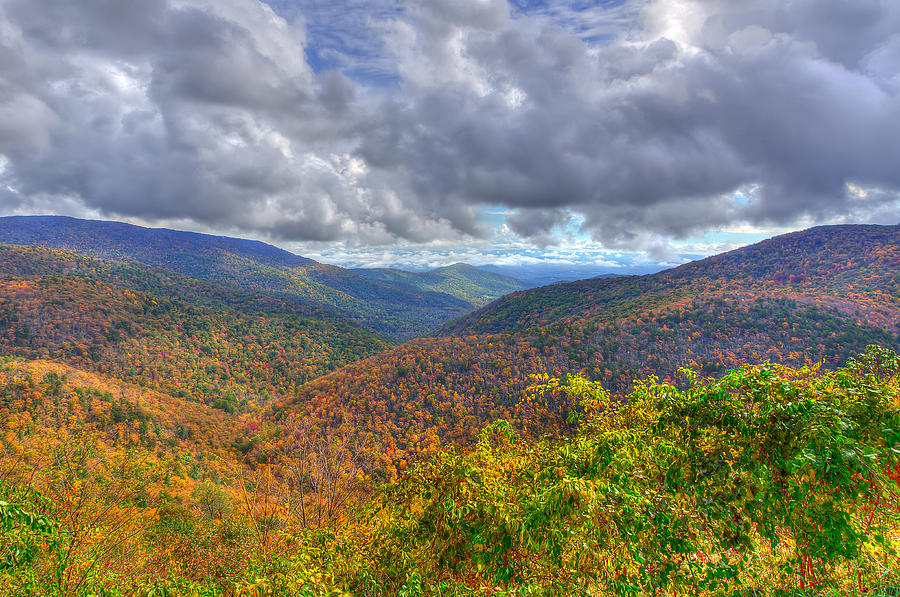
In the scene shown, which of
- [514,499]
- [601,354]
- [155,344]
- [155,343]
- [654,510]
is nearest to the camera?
[654,510]

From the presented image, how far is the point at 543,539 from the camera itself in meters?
6.04

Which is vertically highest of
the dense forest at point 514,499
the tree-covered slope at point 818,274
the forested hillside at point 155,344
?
the tree-covered slope at point 818,274

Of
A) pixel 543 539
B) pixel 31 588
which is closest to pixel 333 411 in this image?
pixel 31 588

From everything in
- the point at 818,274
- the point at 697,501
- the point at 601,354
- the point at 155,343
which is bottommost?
the point at 155,343

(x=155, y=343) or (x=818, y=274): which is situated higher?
(x=818, y=274)

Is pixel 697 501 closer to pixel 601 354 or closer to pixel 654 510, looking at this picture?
pixel 654 510

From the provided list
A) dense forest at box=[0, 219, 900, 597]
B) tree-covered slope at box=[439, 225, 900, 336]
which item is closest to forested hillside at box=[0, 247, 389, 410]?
dense forest at box=[0, 219, 900, 597]

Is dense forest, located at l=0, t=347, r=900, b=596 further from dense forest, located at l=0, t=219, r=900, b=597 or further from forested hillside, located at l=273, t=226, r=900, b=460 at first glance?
forested hillside, located at l=273, t=226, r=900, b=460

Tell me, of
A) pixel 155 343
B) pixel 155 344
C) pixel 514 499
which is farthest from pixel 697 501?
pixel 155 343

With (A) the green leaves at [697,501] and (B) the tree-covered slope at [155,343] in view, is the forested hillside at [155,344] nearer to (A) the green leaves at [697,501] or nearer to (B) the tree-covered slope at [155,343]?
(B) the tree-covered slope at [155,343]

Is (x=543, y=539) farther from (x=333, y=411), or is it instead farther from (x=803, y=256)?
(x=803, y=256)

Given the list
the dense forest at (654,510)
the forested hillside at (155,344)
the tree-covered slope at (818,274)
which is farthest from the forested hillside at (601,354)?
the dense forest at (654,510)

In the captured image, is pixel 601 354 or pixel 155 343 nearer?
pixel 601 354

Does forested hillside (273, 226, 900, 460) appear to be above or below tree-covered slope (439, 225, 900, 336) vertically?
below
